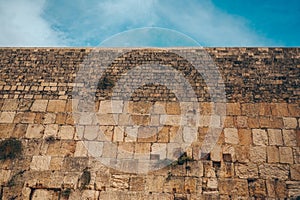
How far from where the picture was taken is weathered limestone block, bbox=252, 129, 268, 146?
6824mm

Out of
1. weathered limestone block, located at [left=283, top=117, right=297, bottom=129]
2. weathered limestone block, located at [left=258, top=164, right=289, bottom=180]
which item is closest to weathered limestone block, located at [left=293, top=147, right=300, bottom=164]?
weathered limestone block, located at [left=258, top=164, right=289, bottom=180]

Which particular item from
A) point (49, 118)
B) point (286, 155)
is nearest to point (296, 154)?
point (286, 155)

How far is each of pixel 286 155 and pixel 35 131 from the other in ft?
19.8

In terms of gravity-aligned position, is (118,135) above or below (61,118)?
below

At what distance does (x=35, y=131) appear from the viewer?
730cm

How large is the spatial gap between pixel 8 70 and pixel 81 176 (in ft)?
12.5

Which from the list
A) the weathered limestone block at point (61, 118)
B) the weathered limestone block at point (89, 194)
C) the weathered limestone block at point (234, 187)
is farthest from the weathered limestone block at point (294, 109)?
the weathered limestone block at point (61, 118)

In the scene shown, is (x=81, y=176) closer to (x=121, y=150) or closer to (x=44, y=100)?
(x=121, y=150)

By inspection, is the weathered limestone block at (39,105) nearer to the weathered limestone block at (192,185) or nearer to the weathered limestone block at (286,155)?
the weathered limestone block at (192,185)

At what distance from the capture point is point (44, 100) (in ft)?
25.2

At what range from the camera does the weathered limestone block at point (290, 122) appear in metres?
6.96

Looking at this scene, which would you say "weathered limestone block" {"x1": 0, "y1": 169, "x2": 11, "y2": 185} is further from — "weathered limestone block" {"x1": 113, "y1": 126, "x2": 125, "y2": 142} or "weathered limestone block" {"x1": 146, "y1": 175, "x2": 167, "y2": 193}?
"weathered limestone block" {"x1": 146, "y1": 175, "x2": 167, "y2": 193}

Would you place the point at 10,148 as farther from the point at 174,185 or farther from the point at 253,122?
the point at 253,122

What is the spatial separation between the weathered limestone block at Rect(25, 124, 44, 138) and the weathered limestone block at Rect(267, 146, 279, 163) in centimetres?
545
